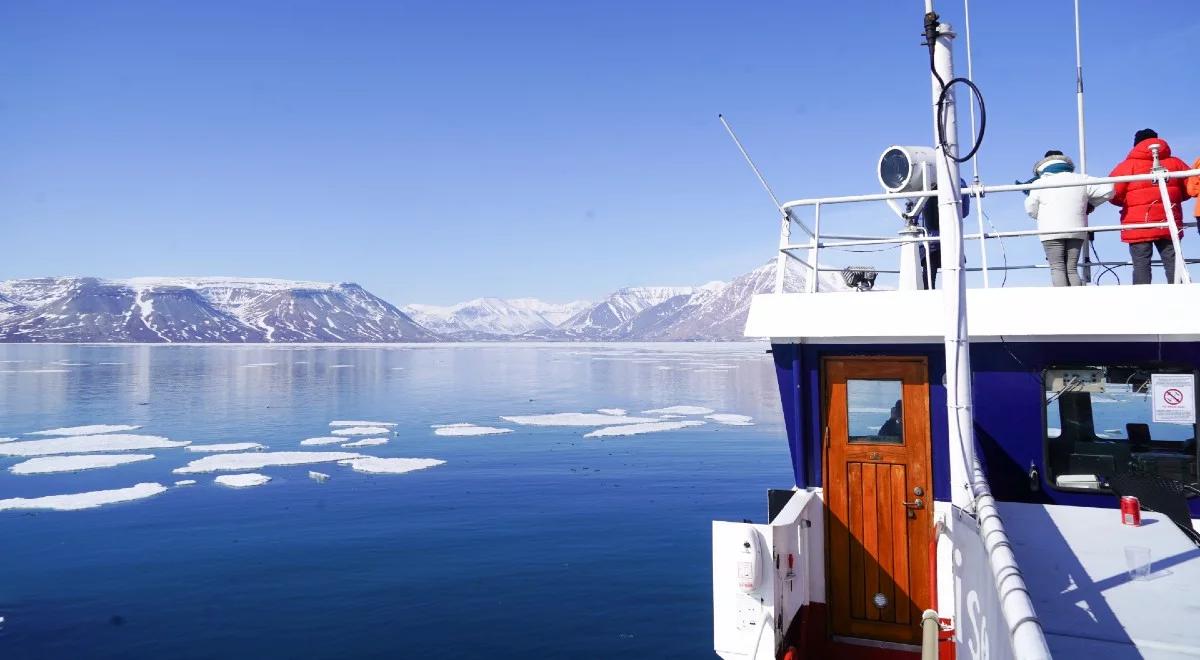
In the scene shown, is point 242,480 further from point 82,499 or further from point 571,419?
point 571,419

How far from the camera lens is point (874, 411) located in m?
7.57

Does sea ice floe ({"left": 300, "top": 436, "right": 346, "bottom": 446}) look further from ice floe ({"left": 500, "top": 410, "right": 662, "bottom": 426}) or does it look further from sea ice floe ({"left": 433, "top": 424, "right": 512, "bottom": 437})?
ice floe ({"left": 500, "top": 410, "right": 662, "bottom": 426})

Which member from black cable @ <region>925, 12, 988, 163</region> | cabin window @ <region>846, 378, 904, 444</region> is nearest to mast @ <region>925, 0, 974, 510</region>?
black cable @ <region>925, 12, 988, 163</region>

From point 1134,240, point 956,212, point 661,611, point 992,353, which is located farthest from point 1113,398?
point 661,611

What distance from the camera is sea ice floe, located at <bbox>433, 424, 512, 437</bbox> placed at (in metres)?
34.4

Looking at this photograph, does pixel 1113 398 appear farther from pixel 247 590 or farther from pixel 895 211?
pixel 247 590

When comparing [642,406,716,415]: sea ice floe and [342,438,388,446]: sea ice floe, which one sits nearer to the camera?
[342,438,388,446]: sea ice floe

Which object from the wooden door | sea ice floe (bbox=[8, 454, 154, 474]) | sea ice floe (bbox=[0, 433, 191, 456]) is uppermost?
the wooden door

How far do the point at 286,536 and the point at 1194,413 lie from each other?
17.9 m

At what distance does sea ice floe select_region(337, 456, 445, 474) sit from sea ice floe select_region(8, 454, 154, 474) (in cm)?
824

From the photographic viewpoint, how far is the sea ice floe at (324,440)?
32.3 meters

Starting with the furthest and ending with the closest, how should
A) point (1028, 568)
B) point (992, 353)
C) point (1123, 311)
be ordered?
1. point (992, 353)
2. point (1123, 311)
3. point (1028, 568)

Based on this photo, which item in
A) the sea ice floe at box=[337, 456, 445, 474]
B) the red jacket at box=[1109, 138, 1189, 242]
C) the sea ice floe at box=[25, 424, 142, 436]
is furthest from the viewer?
→ the sea ice floe at box=[25, 424, 142, 436]

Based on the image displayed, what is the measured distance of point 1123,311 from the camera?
6.41 metres
